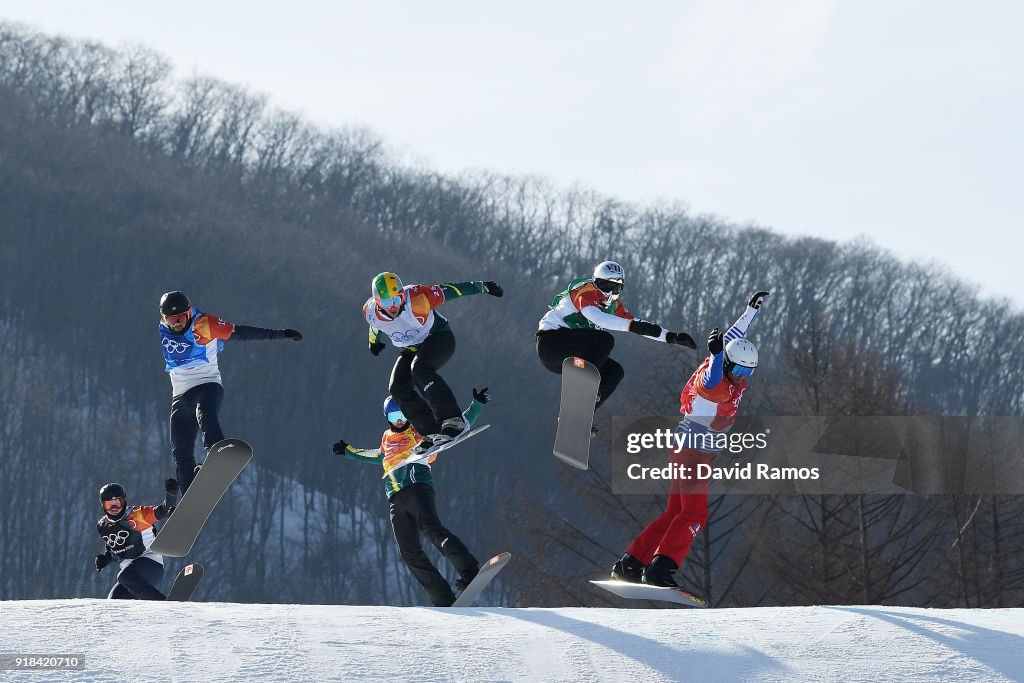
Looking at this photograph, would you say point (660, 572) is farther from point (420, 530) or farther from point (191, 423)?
point (191, 423)

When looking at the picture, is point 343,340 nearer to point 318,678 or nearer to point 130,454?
point 130,454

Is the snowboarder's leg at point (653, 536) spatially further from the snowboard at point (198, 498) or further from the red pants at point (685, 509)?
the snowboard at point (198, 498)

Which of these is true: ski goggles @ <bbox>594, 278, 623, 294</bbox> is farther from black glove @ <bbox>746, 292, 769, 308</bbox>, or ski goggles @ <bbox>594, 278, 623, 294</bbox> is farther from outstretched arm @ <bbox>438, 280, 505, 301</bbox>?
black glove @ <bbox>746, 292, 769, 308</bbox>

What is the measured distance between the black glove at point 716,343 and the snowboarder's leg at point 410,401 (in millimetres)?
2395

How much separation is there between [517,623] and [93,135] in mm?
67210

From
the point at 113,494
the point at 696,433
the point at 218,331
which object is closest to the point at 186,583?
the point at 113,494

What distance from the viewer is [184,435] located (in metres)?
12.5

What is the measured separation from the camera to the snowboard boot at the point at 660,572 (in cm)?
1118

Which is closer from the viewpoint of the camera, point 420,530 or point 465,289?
point 420,530

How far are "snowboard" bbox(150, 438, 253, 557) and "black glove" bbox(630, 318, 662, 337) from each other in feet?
11.4

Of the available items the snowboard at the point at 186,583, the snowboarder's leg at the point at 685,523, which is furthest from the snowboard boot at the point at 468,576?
the snowboard at the point at 186,583

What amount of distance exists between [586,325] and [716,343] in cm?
218

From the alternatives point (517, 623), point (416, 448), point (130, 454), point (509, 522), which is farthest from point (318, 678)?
point (130, 454)

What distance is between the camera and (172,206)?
67312 mm
